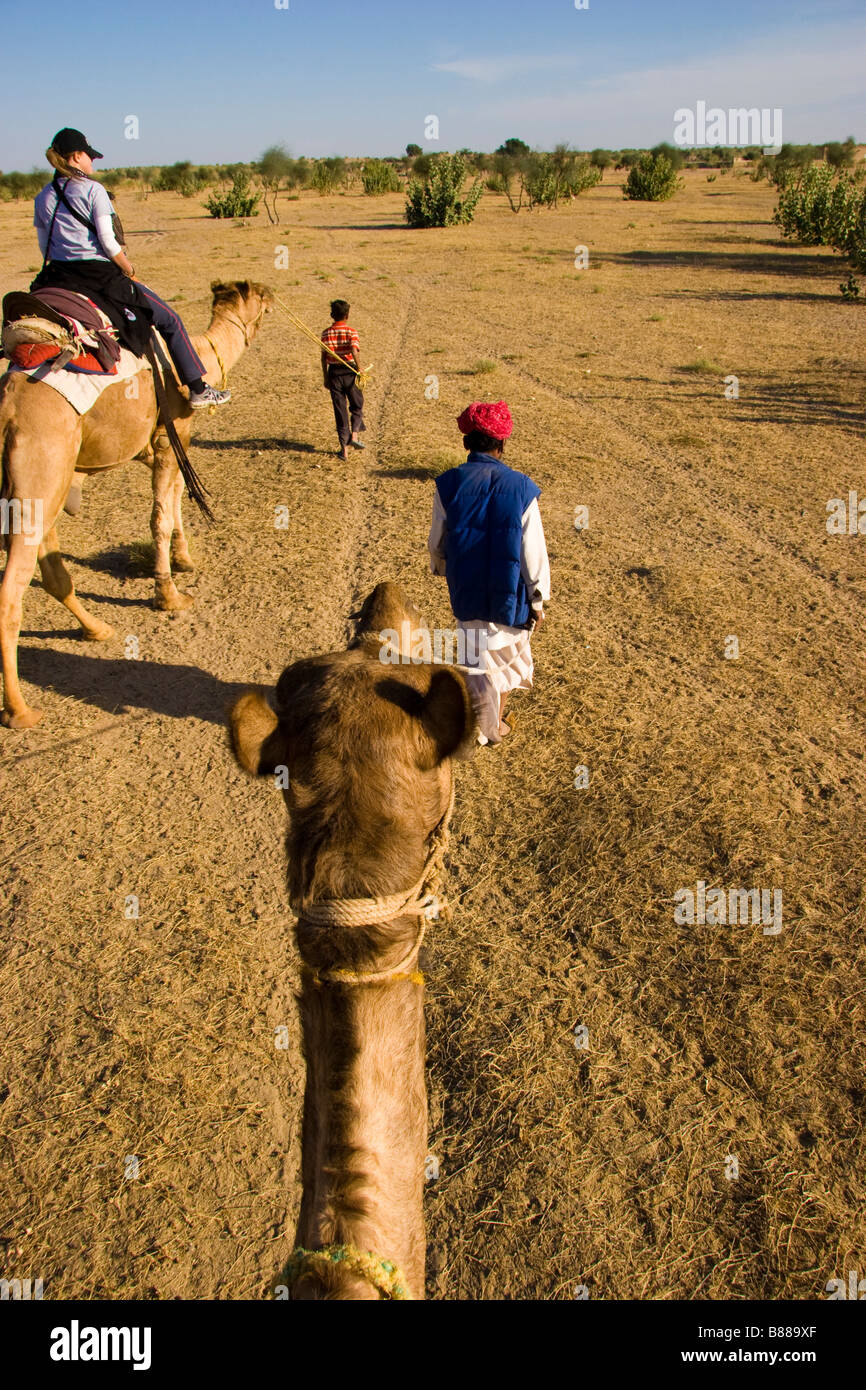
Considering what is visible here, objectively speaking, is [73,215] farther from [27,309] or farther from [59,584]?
[59,584]

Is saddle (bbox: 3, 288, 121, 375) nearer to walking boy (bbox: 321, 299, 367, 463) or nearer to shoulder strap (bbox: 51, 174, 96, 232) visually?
shoulder strap (bbox: 51, 174, 96, 232)

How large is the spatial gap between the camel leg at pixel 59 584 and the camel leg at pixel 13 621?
330mm

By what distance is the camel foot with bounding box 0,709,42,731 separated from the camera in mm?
5578

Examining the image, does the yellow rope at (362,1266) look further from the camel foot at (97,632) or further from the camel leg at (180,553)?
the camel leg at (180,553)

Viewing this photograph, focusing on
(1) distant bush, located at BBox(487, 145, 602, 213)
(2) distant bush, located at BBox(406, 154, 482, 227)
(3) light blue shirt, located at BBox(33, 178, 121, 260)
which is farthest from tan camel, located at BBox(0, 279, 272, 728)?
(1) distant bush, located at BBox(487, 145, 602, 213)

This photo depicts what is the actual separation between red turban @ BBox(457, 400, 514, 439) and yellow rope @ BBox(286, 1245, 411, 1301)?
3643mm

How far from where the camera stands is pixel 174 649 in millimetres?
6523

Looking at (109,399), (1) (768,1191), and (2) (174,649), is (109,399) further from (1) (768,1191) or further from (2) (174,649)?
(1) (768,1191)

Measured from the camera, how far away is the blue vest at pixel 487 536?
4113 mm

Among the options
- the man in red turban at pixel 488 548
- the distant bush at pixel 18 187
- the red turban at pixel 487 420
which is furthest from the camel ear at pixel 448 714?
the distant bush at pixel 18 187

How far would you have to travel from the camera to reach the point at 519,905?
14.0 ft

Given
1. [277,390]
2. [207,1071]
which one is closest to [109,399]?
[207,1071]

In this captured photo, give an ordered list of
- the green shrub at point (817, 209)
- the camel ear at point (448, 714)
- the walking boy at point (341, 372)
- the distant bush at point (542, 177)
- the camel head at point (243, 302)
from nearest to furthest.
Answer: the camel ear at point (448, 714) < the camel head at point (243, 302) < the walking boy at point (341, 372) < the green shrub at point (817, 209) < the distant bush at point (542, 177)

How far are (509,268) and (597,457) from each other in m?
18.1
